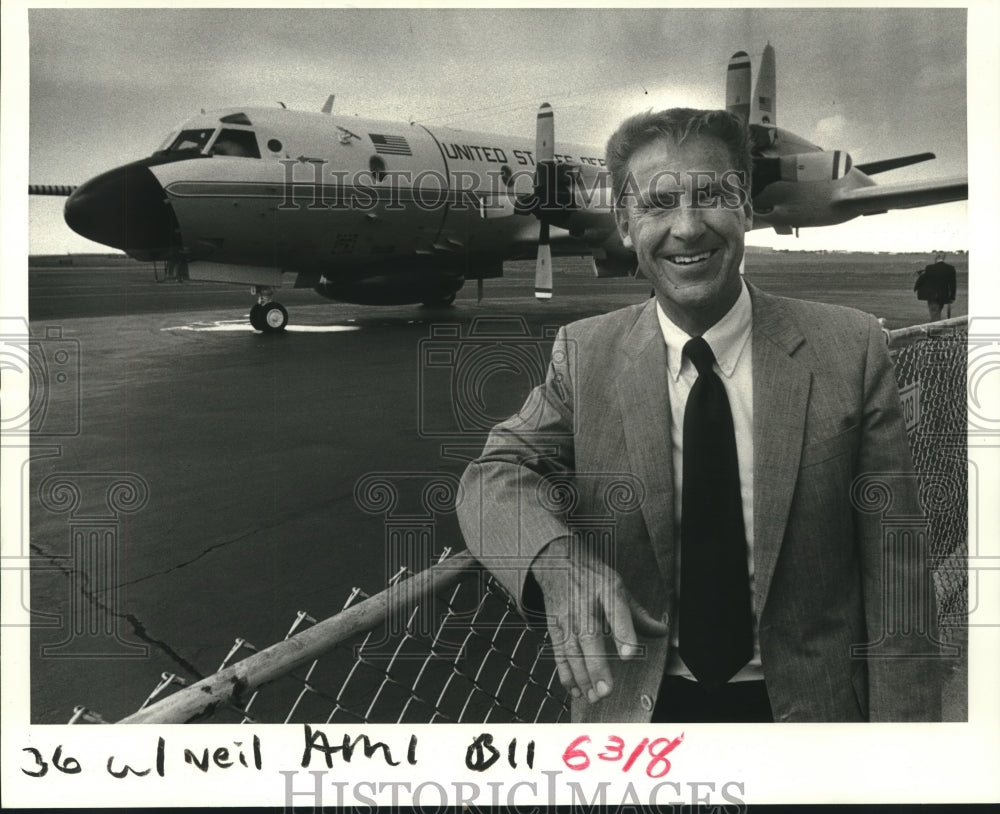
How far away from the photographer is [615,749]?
6.09 ft

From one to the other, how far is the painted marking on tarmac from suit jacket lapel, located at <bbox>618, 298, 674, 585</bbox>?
4752 millimetres

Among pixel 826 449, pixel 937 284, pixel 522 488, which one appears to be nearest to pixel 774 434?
pixel 826 449

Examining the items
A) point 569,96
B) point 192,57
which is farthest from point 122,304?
point 569,96

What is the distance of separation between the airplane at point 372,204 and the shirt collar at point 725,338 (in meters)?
2.21

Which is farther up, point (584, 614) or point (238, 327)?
point (238, 327)

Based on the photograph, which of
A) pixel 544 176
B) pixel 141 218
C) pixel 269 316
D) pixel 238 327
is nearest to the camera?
pixel 544 176

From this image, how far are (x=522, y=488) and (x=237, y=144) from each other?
6.17 meters

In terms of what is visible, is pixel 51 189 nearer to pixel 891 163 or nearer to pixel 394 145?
pixel 394 145

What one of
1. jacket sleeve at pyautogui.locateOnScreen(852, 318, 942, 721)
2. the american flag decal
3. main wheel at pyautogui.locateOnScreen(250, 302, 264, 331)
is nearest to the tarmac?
the american flag decal

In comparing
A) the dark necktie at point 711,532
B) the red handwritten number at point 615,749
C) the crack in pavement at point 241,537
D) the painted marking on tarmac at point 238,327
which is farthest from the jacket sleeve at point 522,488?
the painted marking on tarmac at point 238,327

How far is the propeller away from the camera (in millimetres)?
3365

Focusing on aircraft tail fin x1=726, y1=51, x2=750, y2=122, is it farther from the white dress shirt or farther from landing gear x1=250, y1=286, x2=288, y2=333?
landing gear x1=250, y1=286, x2=288, y2=333

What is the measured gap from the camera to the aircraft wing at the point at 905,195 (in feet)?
8.07

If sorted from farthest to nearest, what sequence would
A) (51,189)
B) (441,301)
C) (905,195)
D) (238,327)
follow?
(238,327) < (441,301) < (905,195) < (51,189)
